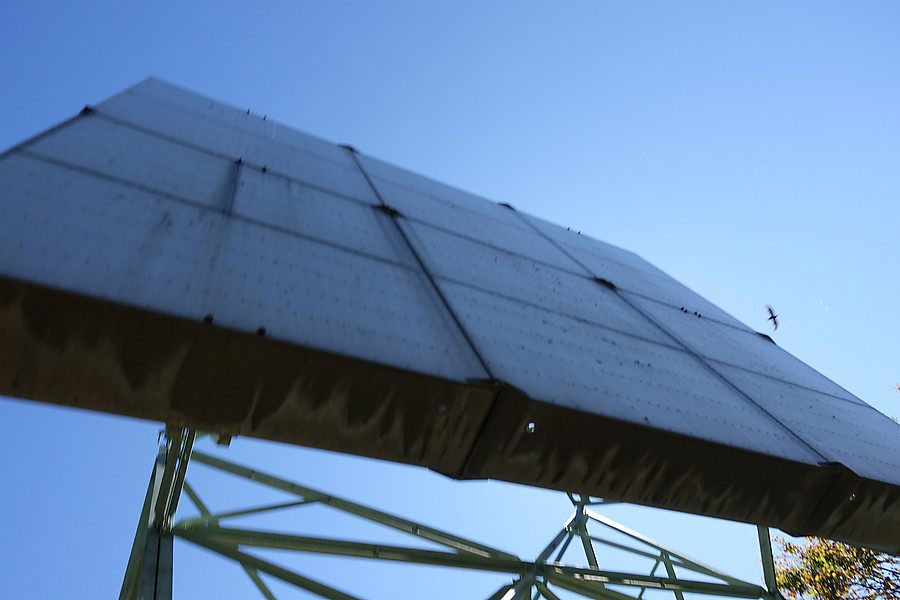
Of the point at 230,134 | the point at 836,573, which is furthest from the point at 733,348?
the point at 836,573

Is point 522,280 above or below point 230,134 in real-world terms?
below

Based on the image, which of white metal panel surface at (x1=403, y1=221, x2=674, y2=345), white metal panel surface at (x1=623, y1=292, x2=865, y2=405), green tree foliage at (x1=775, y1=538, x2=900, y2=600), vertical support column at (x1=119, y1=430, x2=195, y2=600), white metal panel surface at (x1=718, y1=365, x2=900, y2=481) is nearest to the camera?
white metal panel surface at (x1=718, y1=365, x2=900, y2=481)

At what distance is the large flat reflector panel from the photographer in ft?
5.85

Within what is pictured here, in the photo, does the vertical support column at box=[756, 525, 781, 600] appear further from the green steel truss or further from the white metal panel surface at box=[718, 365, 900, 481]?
the white metal panel surface at box=[718, 365, 900, 481]

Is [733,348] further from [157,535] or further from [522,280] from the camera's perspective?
[157,535]

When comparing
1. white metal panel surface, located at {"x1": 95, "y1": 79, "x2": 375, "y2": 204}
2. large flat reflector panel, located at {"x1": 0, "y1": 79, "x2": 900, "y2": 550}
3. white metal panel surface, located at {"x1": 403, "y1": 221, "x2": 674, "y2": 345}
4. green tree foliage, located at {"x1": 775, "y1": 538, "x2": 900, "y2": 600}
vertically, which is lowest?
green tree foliage, located at {"x1": 775, "y1": 538, "x2": 900, "y2": 600}

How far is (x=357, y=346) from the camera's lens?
2.05 meters

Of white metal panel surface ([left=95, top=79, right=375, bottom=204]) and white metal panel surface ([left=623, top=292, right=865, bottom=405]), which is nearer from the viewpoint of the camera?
white metal panel surface ([left=95, top=79, right=375, bottom=204])

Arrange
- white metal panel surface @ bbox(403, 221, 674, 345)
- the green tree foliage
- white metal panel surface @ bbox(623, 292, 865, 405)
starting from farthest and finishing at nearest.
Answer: the green tree foliage → white metal panel surface @ bbox(623, 292, 865, 405) → white metal panel surface @ bbox(403, 221, 674, 345)

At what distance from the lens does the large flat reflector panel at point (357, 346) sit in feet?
5.85

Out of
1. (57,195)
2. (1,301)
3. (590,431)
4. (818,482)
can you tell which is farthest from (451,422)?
(818,482)

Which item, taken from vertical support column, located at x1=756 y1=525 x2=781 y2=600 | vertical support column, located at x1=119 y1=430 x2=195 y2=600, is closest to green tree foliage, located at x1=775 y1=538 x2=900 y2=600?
vertical support column, located at x1=756 y1=525 x2=781 y2=600

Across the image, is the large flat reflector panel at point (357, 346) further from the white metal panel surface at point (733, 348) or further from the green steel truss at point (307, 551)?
the green steel truss at point (307, 551)

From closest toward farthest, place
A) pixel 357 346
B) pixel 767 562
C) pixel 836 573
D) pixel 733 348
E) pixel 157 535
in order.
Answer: pixel 357 346, pixel 157 535, pixel 733 348, pixel 767 562, pixel 836 573
